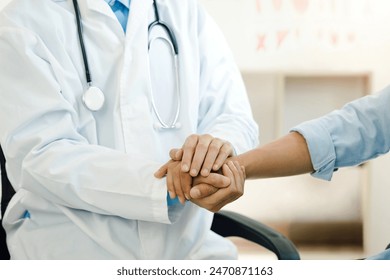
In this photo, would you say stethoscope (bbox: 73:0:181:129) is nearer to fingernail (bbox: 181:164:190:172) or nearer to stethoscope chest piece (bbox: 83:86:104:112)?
stethoscope chest piece (bbox: 83:86:104:112)

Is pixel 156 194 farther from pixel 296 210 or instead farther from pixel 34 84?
pixel 296 210

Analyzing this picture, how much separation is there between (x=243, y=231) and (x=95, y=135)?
0.34 meters

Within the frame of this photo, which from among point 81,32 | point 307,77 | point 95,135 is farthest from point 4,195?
point 307,77

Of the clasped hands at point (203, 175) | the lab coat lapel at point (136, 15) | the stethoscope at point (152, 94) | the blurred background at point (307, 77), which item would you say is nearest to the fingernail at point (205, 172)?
the clasped hands at point (203, 175)

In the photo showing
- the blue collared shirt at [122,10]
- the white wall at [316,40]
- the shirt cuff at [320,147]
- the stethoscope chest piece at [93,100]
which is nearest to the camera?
the shirt cuff at [320,147]

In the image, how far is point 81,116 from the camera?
1.08 metres

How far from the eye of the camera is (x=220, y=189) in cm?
101

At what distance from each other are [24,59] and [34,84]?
0.14 feet

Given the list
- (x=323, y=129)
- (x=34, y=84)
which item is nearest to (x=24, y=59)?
(x=34, y=84)

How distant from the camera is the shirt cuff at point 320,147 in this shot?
96 centimetres

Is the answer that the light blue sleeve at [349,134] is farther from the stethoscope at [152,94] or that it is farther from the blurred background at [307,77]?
the blurred background at [307,77]

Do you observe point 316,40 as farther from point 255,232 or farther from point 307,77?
point 255,232

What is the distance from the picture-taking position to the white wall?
5.88 ft

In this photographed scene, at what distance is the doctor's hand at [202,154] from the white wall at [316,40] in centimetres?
78
